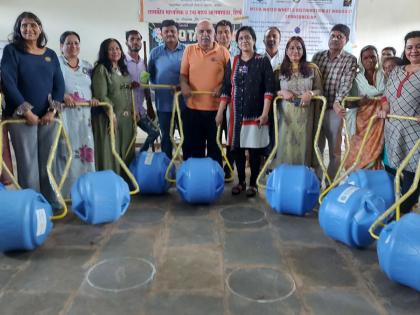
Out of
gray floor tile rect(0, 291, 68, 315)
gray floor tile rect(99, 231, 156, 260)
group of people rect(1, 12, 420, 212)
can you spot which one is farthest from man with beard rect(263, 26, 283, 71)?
gray floor tile rect(0, 291, 68, 315)

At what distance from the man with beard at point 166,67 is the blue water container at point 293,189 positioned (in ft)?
3.78

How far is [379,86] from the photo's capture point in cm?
330

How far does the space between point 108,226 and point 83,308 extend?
1017 millimetres

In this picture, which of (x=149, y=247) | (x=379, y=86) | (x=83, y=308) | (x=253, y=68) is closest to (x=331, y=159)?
(x=379, y=86)

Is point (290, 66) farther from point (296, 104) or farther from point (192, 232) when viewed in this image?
point (192, 232)

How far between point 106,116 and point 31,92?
2.35ft

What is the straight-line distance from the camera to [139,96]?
3.71 metres

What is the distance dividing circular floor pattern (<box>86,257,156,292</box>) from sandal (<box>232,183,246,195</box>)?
55.2 inches

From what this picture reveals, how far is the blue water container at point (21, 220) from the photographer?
2.25 m

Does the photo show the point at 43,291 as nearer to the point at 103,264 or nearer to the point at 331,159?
the point at 103,264

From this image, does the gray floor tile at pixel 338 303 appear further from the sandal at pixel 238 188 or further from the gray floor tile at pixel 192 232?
the sandal at pixel 238 188

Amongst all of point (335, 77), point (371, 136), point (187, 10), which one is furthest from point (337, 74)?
point (187, 10)

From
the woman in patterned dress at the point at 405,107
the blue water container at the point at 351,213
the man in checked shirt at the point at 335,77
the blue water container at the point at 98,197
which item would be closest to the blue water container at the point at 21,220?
the blue water container at the point at 98,197

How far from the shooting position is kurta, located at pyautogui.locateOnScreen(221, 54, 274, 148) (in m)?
Answer: 3.31
